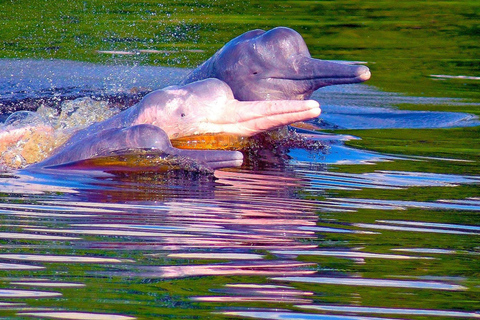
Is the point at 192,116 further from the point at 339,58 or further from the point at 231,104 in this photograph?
the point at 339,58

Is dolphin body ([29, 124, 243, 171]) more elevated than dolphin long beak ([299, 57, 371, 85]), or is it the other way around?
dolphin long beak ([299, 57, 371, 85])

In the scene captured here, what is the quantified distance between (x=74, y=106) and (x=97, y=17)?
312 inches

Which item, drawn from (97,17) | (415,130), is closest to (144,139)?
(415,130)

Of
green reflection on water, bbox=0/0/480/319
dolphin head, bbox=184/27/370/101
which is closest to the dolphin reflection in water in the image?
dolphin head, bbox=184/27/370/101

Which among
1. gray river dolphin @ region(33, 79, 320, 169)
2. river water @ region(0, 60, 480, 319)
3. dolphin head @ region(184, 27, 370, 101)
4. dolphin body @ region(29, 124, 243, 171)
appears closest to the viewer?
river water @ region(0, 60, 480, 319)

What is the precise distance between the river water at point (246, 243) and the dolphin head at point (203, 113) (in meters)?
0.29

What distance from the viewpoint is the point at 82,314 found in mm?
3131

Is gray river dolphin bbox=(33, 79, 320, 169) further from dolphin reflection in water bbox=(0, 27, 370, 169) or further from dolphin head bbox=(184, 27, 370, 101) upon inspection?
dolphin head bbox=(184, 27, 370, 101)

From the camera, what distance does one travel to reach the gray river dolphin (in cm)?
573

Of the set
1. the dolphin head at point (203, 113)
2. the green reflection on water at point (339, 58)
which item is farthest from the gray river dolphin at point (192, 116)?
the green reflection on water at point (339, 58)

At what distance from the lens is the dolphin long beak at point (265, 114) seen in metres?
5.65

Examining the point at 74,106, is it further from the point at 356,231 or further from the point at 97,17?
the point at 97,17

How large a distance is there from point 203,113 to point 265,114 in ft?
1.33

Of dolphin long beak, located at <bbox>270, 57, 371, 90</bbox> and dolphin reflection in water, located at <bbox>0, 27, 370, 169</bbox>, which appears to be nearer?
dolphin reflection in water, located at <bbox>0, 27, 370, 169</bbox>
